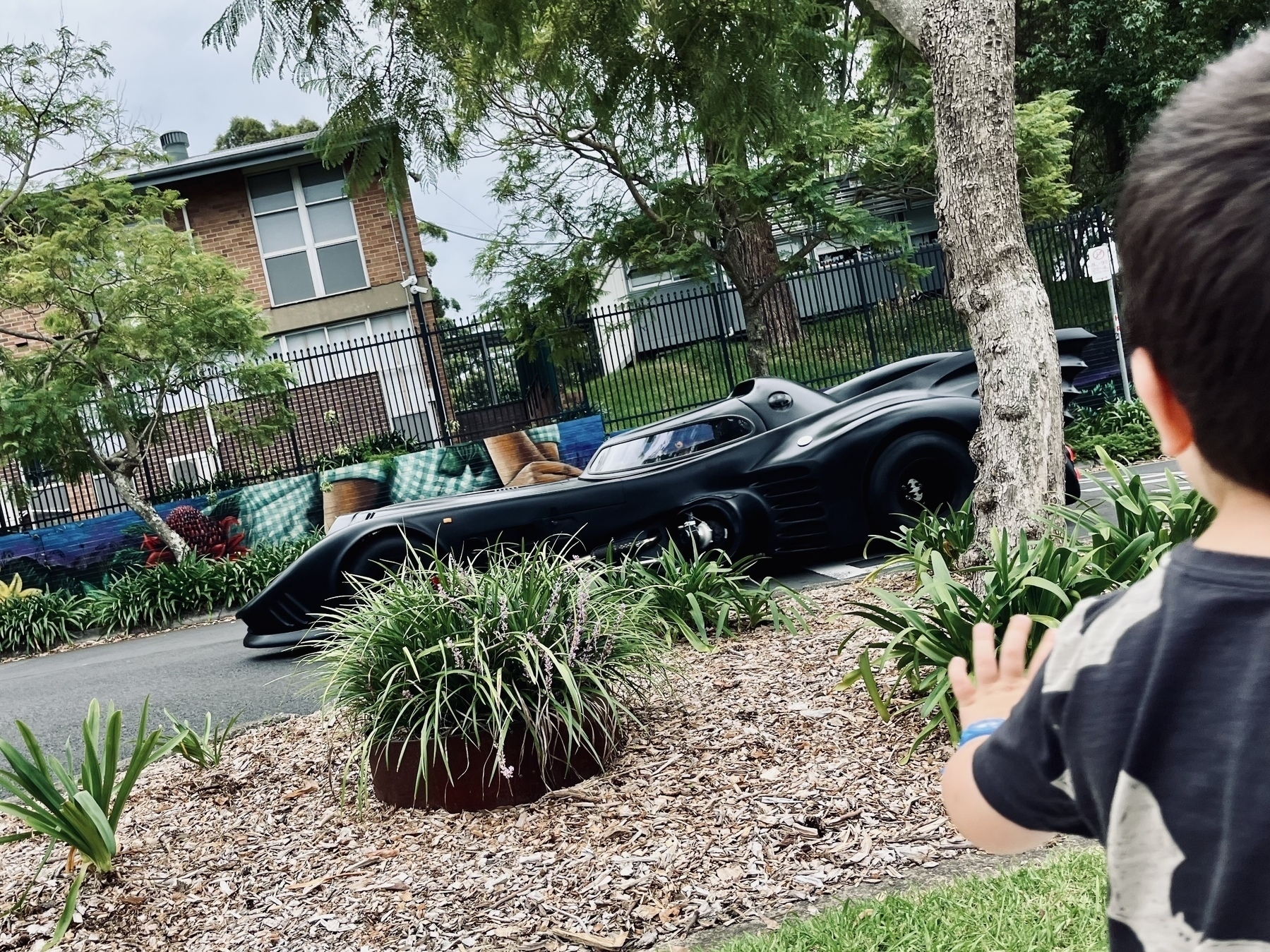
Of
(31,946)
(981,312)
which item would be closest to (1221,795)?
(31,946)

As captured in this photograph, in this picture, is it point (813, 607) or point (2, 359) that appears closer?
point (813, 607)

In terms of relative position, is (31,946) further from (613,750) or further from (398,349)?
(398,349)

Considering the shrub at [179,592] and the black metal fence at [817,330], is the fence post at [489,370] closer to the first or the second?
the black metal fence at [817,330]

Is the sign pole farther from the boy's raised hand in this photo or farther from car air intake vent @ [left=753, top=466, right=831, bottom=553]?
the boy's raised hand

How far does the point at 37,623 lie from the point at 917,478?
10168mm

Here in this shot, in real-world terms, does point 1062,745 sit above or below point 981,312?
below

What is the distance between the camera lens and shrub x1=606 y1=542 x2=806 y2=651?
5.32 meters

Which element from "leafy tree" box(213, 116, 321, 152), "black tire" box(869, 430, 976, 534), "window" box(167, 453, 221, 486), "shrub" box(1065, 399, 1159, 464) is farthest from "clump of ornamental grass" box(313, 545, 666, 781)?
"leafy tree" box(213, 116, 321, 152)

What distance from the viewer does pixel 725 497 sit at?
22.4ft

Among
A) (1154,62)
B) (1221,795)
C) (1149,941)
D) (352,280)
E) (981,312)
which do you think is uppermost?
(1154,62)

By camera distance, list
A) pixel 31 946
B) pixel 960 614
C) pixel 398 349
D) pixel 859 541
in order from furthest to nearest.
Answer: pixel 398 349 → pixel 859 541 → pixel 960 614 → pixel 31 946

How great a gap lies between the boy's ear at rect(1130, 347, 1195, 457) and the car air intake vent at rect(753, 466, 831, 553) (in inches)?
231

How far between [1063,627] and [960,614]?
2.67 metres

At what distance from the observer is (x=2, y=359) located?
40.7ft
